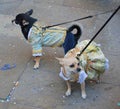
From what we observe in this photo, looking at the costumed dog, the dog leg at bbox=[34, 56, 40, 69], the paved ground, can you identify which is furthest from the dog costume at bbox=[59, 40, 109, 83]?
the dog leg at bbox=[34, 56, 40, 69]

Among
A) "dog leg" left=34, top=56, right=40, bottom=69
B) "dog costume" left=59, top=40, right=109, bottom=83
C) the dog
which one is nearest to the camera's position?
"dog costume" left=59, top=40, right=109, bottom=83

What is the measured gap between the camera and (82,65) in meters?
3.99

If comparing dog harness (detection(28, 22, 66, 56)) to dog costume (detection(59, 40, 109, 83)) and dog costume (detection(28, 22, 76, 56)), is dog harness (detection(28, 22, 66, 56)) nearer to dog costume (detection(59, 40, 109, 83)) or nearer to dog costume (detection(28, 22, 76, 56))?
dog costume (detection(28, 22, 76, 56))

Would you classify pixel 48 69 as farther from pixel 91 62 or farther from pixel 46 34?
pixel 91 62

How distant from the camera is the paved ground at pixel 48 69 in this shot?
13.6ft

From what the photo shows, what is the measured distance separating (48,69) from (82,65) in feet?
3.11

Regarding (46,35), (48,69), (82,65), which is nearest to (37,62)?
(48,69)

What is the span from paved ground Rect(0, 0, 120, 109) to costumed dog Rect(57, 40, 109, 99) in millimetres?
199

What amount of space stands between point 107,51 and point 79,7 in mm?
1914

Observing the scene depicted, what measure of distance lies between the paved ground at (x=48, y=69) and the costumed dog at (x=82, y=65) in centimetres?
20

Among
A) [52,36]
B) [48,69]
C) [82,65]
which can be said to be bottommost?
[48,69]

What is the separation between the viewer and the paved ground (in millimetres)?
4156

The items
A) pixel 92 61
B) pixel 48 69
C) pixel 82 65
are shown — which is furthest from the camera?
pixel 48 69

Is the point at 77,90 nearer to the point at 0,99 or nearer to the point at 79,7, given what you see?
the point at 0,99
